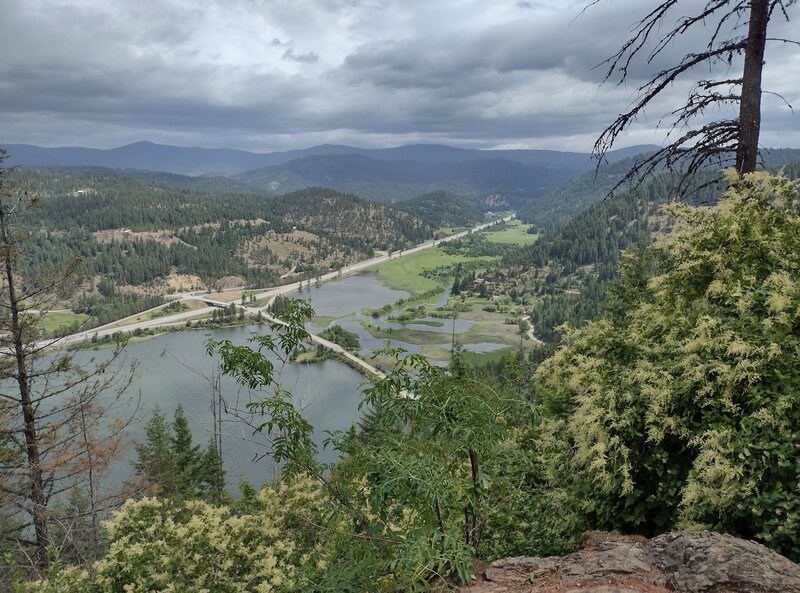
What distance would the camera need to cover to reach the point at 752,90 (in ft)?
29.6

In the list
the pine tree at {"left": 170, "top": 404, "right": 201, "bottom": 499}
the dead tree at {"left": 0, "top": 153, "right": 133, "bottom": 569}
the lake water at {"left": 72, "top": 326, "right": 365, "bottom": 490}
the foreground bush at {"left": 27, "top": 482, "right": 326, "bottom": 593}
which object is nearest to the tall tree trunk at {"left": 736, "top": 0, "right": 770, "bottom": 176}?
the foreground bush at {"left": 27, "top": 482, "right": 326, "bottom": 593}

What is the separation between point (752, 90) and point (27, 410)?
18.2m

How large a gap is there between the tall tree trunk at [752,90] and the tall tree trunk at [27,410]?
657 inches

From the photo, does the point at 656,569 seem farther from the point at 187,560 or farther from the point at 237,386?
the point at 237,386

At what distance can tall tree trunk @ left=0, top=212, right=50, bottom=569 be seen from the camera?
12.4 meters

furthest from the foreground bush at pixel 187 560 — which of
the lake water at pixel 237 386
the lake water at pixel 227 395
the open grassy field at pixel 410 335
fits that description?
the open grassy field at pixel 410 335

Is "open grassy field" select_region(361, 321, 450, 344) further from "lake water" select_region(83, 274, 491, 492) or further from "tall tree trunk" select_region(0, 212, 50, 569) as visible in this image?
"tall tree trunk" select_region(0, 212, 50, 569)

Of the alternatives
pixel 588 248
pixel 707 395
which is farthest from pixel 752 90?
pixel 588 248

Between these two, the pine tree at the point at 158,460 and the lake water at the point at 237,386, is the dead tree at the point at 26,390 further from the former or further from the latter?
the pine tree at the point at 158,460

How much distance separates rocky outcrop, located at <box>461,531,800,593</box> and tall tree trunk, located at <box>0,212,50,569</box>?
12.5 m

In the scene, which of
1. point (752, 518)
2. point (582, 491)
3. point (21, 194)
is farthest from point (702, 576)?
point (21, 194)

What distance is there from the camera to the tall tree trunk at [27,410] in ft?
40.7

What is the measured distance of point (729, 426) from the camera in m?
5.55

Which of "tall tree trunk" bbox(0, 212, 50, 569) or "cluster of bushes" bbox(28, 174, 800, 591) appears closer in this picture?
"cluster of bushes" bbox(28, 174, 800, 591)
